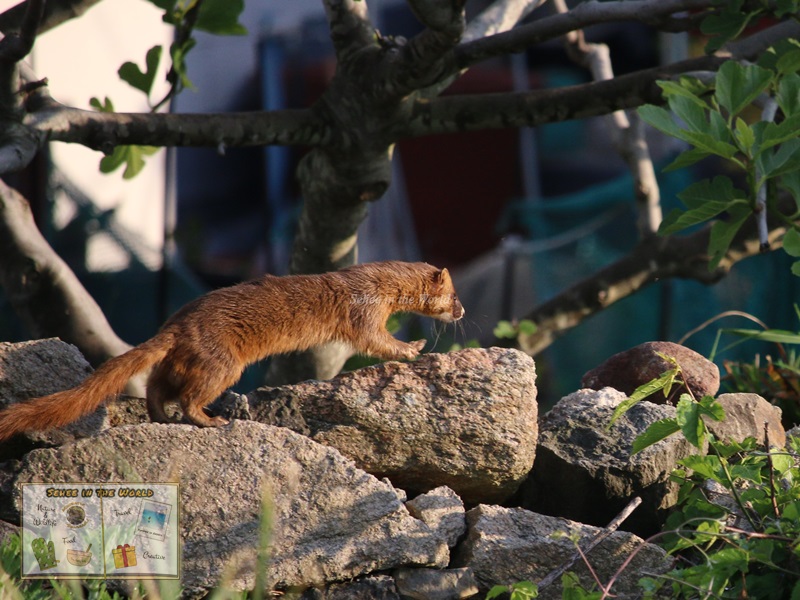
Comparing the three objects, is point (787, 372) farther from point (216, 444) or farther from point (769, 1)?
point (216, 444)

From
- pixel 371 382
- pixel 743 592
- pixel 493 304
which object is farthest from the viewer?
pixel 493 304

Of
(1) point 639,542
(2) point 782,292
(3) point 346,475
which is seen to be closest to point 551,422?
(1) point 639,542

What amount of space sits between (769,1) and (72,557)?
2905 mm

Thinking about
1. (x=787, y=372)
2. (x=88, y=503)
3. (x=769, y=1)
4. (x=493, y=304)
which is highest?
(x=769, y=1)

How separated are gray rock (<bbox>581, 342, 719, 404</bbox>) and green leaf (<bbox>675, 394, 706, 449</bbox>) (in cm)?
85

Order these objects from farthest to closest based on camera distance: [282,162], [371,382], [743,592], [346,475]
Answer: [282,162] < [371,382] < [346,475] < [743,592]

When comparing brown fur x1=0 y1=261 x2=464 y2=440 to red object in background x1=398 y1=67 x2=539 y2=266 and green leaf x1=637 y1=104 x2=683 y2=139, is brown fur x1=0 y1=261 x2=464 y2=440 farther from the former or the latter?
red object in background x1=398 y1=67 x2=539 y2=266

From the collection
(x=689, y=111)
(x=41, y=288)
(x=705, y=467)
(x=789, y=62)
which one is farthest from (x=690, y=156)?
(x=41, y=288)

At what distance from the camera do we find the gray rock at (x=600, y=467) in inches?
127

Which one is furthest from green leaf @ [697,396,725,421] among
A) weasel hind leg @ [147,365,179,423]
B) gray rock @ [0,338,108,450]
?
gray rock @ [0,338,108,450]

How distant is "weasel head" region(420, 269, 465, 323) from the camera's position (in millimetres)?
3855

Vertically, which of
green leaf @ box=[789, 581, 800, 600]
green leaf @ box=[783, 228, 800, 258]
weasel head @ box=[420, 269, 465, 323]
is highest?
green leaf @ box=[783, 228, 800, 258]

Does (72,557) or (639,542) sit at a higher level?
(72,557)

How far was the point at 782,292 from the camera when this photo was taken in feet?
23.6
